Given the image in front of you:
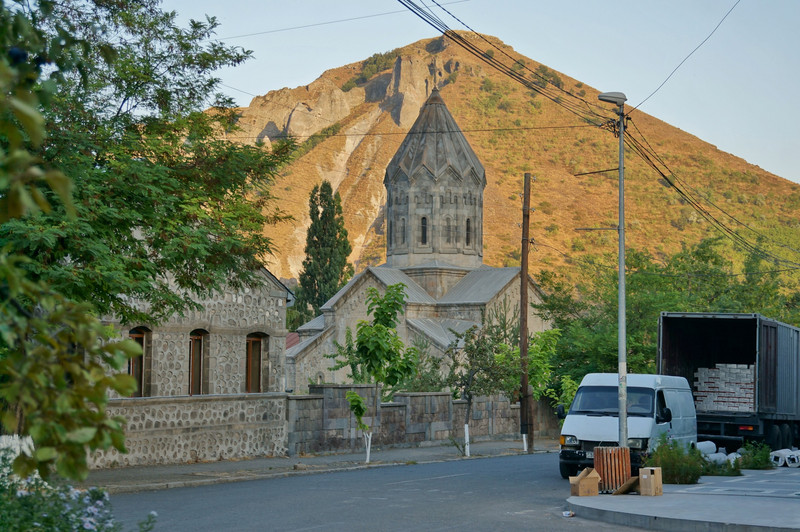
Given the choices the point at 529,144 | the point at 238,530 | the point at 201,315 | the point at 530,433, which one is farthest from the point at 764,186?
the point at 238,530

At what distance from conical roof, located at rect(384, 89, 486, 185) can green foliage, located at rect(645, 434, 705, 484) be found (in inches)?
1799

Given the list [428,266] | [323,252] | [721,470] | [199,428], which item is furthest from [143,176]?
[323,252]

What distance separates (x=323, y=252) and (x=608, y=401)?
6039cm

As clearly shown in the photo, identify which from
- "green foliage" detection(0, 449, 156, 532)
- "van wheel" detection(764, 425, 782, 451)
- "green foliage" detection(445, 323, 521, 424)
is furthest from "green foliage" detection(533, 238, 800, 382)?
"green foliage" detection(0, 449, 156, 532)

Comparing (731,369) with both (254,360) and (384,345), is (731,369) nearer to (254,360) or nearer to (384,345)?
(384,345)

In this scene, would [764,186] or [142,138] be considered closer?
[142,138]

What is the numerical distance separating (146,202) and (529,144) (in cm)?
→ 17327

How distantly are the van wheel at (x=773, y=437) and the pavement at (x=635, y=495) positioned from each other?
301cm

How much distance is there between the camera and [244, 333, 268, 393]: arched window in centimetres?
2842

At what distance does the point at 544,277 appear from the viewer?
5259cm

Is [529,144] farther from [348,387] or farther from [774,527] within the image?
[774,527]

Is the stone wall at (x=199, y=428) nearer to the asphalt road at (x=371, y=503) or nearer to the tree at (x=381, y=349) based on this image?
the tree at (x=381, y=349)

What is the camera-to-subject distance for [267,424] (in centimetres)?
2798

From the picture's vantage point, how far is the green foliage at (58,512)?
8.34 meters
